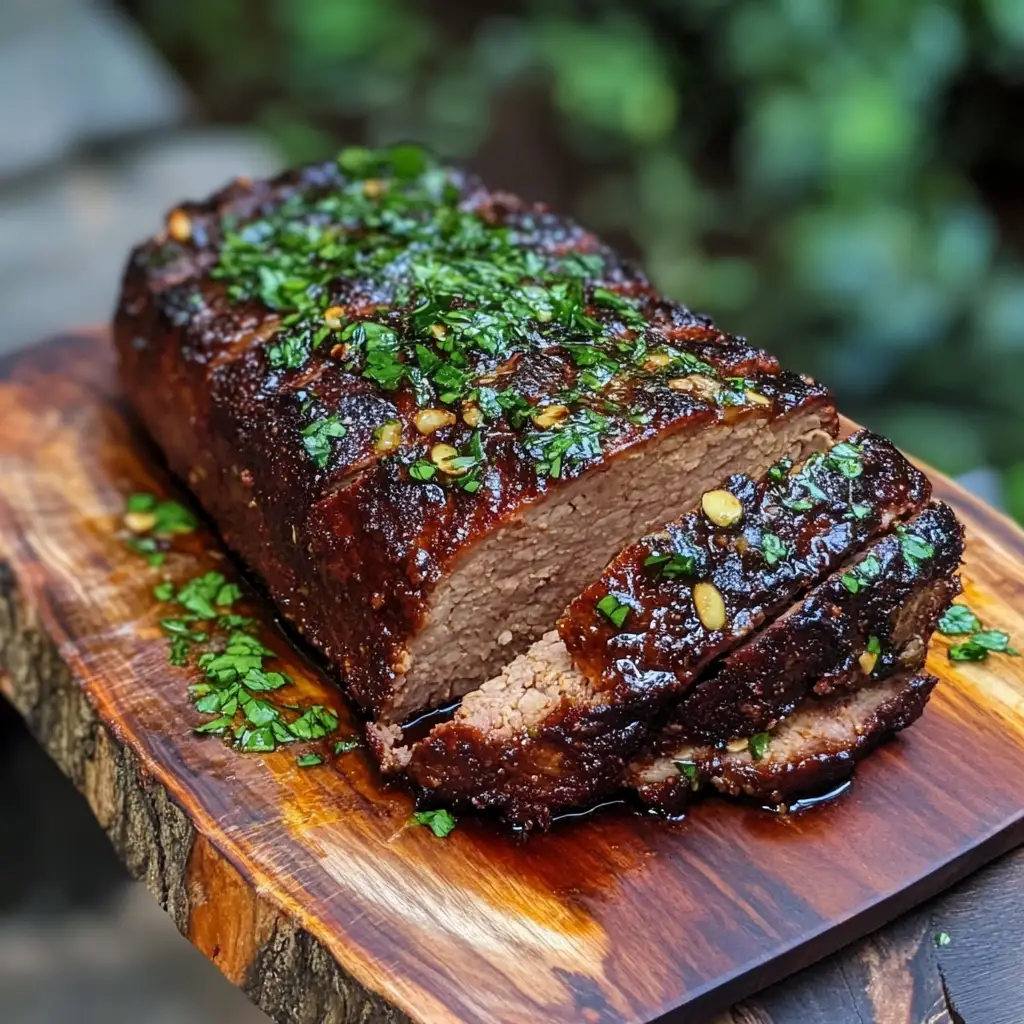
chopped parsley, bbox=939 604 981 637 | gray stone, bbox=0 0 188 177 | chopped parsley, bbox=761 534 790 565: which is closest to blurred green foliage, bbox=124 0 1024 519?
gray stone, bbox=0 0 188 177

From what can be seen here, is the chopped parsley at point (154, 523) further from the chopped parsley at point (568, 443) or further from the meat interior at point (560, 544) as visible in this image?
the chopped parsley at point (568, 443)

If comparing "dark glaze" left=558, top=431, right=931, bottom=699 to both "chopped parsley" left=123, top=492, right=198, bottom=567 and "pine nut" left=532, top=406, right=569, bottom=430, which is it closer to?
"pine nut" left=532, top=406, right=569, bottom=430

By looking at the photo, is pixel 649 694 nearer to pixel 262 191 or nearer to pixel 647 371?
pixel 647 371

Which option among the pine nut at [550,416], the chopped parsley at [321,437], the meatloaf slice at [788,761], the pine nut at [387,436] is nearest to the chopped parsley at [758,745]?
the meatloaf slice at [788,761]

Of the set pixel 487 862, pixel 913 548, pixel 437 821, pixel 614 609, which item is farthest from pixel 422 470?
pixel 913 548

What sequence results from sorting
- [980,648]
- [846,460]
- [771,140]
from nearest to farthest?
1. [846,460]
2. [980,648]
3. [771,140]

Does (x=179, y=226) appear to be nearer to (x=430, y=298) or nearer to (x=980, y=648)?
(x=430, y=298)

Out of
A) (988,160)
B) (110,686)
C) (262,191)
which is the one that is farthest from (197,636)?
(988,160)
